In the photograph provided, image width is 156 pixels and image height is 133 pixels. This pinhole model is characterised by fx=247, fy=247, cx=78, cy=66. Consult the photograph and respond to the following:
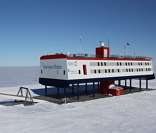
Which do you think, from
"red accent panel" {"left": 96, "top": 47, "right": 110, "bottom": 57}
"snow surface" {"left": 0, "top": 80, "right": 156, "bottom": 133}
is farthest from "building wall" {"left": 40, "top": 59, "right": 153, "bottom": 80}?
"snow surface" {"left": 0, "top": 80, "right": 156, "bottom": 133}

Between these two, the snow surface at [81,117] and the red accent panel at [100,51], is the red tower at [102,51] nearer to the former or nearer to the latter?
the red accent panel at [100,51]

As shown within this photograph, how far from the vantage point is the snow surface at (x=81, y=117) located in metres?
28.6

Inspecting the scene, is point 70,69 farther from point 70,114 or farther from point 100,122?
point 100,122

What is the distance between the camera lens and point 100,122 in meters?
31.8

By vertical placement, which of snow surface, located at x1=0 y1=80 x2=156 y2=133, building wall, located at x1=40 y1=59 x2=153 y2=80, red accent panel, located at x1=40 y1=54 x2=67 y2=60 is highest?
red accent panel, located at x1=40 y1=54 x2=67 y2=60

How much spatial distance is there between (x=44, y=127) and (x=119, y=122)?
9610 mm

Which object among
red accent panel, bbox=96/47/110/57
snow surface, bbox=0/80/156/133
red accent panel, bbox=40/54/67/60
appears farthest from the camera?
red accent panel, bbox=96/47/110/57

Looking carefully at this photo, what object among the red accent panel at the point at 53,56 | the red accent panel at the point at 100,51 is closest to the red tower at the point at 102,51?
the red accent panel at the point at 100,51

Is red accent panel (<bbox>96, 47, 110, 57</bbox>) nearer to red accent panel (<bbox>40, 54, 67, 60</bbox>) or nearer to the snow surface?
red accent panel (<bbox>40, 54, 67, 60</bbox>)

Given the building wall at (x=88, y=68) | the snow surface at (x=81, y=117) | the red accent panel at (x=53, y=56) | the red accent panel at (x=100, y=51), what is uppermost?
the red accent panel at (x=100, y=51)

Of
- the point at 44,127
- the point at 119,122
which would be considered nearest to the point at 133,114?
the point at 119,122

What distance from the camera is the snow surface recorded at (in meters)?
28.6

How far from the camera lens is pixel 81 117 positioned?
34500 millimetres

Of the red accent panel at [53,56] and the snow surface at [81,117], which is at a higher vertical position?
the red accent panel at [53,56]
